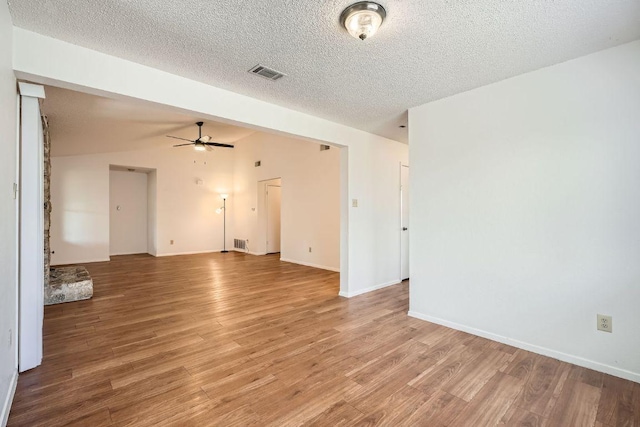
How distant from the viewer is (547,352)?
2568 millimetres

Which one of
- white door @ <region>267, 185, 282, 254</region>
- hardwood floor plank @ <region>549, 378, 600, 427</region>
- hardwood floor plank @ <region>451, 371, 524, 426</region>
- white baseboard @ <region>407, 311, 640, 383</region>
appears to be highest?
white door @ <region>267, 185, 282, 254</region>

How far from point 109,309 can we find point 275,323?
218 centimetres

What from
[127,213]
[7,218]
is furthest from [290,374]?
[127,213]

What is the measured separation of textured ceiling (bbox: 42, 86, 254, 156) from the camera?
136 inches

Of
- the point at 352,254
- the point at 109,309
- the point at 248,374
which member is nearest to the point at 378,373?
the point at 248,374

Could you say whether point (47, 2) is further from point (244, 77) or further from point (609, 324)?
point (609, 324)

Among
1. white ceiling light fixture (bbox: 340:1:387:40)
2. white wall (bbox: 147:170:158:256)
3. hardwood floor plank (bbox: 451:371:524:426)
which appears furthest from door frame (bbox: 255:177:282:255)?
hardwood floor plank (bbox: 451:371:524:426)

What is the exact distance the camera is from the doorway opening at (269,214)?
8.57 metres

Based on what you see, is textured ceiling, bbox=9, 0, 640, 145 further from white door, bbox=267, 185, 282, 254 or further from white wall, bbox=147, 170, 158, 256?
white wall, bbox=147, 170, 158, 256

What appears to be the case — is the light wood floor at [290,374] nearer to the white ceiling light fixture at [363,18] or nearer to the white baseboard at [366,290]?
→ the white baseboard at [366,290]

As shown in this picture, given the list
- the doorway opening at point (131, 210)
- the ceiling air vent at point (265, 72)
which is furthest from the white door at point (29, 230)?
the doorway opening at point (131, 210)

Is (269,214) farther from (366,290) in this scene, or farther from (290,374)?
(290,374)

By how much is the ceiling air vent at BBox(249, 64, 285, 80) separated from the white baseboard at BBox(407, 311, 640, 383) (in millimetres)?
2981

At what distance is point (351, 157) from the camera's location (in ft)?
14.4
